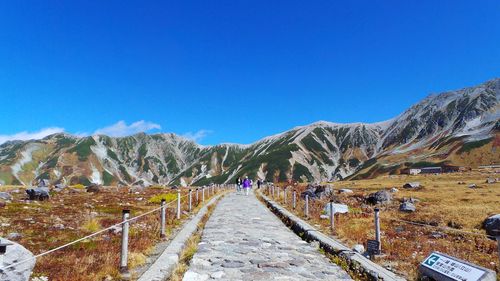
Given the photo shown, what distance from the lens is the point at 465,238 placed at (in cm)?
2088

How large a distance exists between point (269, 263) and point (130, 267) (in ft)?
11.7

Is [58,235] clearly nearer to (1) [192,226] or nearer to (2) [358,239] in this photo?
(1) [192,226]

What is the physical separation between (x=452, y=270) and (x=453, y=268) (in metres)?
0.07

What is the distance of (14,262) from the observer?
7.52m

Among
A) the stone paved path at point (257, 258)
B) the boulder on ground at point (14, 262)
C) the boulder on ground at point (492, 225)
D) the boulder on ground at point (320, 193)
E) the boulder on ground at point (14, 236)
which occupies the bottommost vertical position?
the boulder on ground at point (492, 225)

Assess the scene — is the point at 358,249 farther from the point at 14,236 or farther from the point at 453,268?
the point at 14,236

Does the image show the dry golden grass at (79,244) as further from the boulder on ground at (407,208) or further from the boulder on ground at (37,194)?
the boulder on ground at (407,208)

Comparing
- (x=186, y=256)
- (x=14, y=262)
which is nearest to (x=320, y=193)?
(x=186, y=256)

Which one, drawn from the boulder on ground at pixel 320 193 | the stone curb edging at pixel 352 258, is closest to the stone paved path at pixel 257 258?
the stone curb edging at pixel 352 258

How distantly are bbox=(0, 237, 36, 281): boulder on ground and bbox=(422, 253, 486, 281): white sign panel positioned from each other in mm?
7791

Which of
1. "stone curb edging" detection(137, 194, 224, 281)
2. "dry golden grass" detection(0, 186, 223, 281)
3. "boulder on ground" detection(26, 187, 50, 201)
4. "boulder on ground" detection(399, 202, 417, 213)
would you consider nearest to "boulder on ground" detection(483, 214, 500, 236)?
"boulder on ground" detection(399, 202, 417, 213)

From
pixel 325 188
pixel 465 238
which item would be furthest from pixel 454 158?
pixel 465 238

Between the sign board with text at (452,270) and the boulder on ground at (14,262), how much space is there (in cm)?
778

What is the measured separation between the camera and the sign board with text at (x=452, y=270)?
729 centimetres
